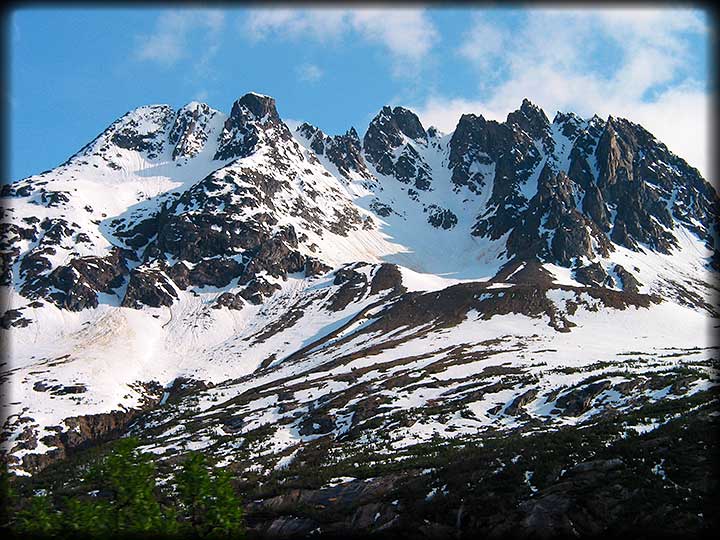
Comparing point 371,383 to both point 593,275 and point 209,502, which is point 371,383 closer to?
point 209,502

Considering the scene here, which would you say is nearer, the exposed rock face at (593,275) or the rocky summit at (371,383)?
the rocky summit at (371,383)

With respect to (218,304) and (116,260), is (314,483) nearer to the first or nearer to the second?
(218,304)

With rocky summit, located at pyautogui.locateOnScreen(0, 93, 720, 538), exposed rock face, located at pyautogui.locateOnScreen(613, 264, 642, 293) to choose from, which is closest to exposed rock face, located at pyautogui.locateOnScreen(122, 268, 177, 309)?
rocky summit, located at pyautogui.locateOnScreen(0, 93, 720, 538)

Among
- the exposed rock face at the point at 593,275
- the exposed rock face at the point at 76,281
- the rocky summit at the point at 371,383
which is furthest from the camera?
the exposed rock face at the point at 593,275

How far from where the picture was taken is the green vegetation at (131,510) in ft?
42.4

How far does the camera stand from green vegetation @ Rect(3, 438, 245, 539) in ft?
42.4

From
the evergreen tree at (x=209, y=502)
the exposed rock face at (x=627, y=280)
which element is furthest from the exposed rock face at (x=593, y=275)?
the evergreen tree at (x=209, y=502)

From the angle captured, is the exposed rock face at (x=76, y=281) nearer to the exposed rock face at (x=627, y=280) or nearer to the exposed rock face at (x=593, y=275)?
the exposed rock face at (x=593, y=275)

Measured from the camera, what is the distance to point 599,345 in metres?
92.5

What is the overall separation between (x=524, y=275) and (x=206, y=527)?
172165 mm

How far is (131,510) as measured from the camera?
13812 millimetres

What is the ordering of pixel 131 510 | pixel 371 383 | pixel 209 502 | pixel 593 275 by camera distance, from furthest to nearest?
pixel 593 275 < pixel 371 383 < pixel 209 502 < pixel 131 510

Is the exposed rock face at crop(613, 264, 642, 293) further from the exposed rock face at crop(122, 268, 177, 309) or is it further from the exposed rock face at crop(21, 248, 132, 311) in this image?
the exposed rock face at crop(21, 248, 132, 311)

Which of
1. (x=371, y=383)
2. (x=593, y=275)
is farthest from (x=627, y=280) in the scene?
(x=371, y=383)
